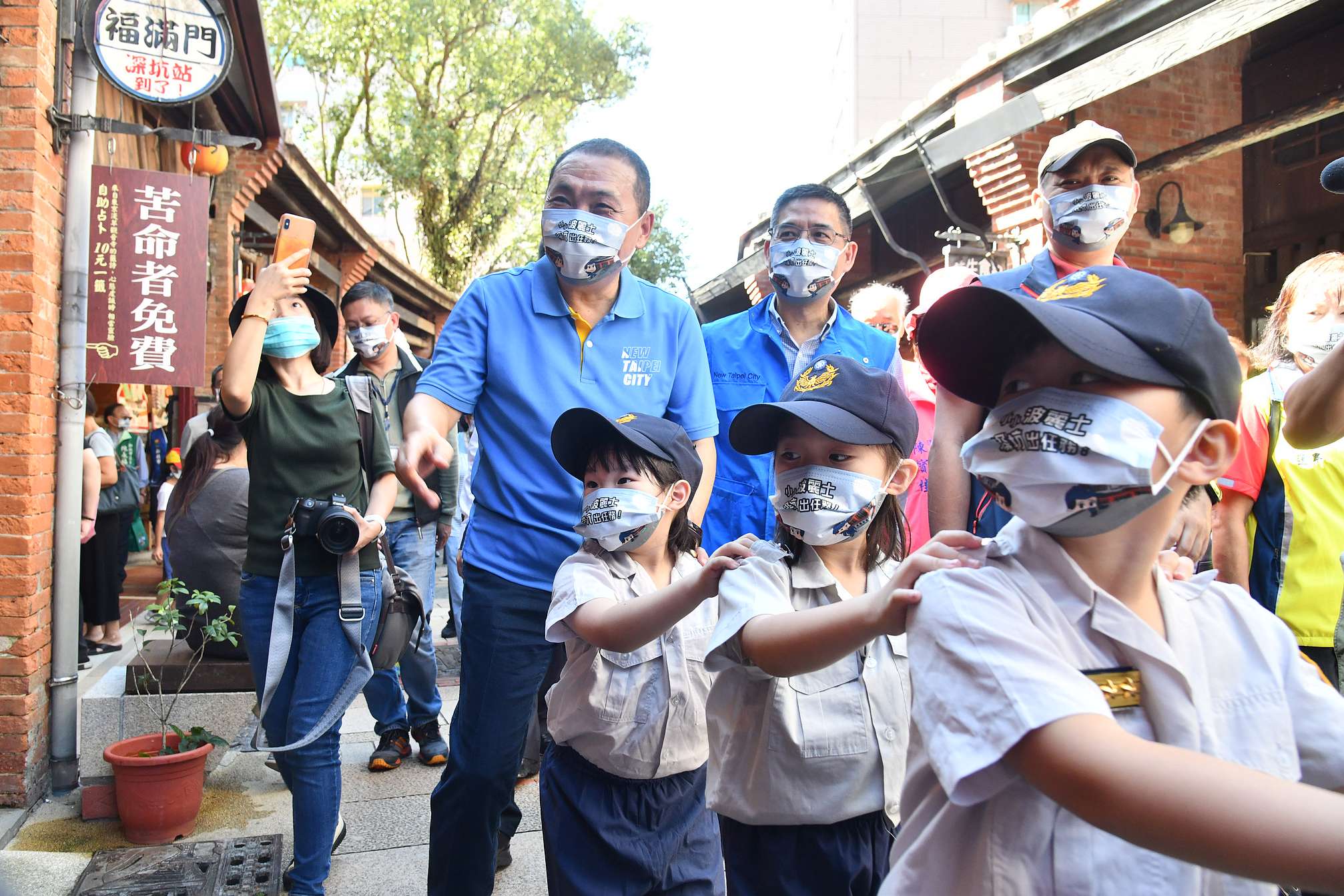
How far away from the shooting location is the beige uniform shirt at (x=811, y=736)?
210 cm

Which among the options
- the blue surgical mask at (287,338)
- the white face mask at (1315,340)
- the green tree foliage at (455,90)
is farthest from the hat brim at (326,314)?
the green tree foliage at (455,90)

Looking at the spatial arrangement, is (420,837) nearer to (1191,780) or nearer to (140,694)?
(140,694)

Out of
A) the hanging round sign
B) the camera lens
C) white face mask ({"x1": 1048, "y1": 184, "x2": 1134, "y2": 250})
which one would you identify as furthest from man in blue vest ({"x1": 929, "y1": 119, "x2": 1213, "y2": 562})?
the hanging round sign

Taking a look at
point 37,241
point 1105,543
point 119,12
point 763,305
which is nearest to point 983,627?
point 1105,543

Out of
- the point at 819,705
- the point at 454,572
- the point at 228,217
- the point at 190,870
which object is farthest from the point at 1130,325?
the point at 228,217

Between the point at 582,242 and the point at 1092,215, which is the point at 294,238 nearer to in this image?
the point at 582,242

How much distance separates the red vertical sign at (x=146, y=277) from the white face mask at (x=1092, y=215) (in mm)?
3954

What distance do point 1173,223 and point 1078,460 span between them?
7.23 metres

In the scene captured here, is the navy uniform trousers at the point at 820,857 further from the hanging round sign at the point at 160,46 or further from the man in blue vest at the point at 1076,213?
the hanging round sign at the point at 160,46

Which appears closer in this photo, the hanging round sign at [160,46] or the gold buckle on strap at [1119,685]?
the gold buckle on strap at [1119,685]

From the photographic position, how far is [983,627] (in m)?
1.27

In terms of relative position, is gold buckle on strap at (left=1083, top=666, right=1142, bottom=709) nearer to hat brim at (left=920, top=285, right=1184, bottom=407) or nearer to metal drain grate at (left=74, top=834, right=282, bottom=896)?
hat brim at (left=920, top=285, right=1184, bottom=407)

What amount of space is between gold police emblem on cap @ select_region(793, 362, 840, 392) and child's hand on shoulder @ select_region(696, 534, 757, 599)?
19.5 inches

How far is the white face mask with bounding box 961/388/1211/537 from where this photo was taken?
1.29m
